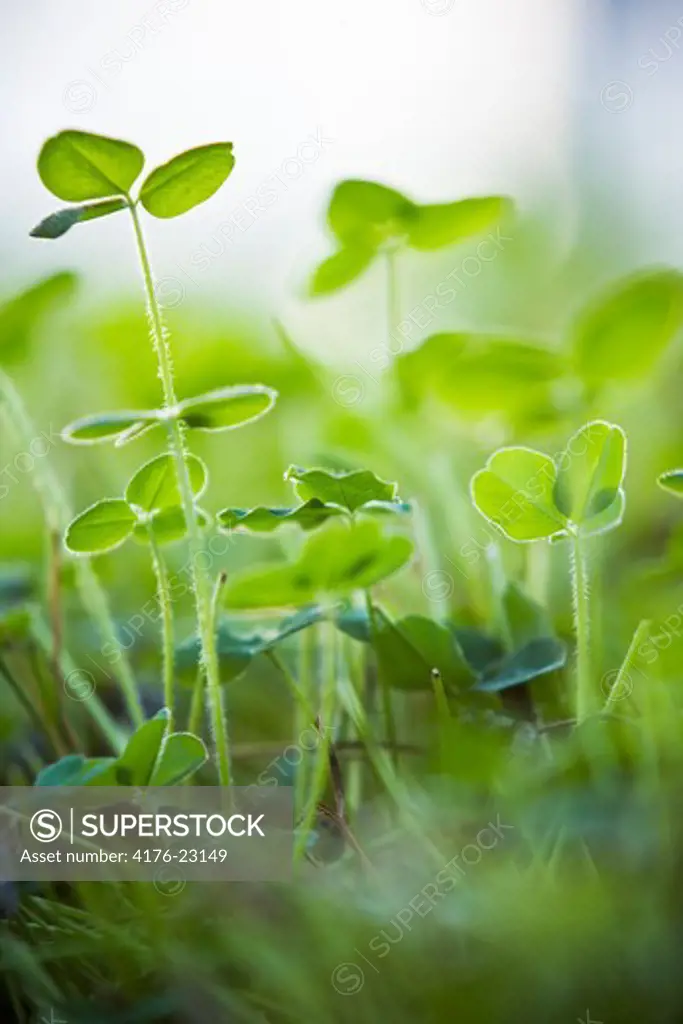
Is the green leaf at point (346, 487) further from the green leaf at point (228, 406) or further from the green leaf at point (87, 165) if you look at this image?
the green leaf at point (87, 165)

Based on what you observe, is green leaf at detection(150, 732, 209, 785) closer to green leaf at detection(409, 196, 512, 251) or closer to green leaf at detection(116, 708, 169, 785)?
green leaf at detection(116, 708, 169, 785)

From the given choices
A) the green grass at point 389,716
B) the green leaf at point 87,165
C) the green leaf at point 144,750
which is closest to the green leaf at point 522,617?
the green grass at point 389,716

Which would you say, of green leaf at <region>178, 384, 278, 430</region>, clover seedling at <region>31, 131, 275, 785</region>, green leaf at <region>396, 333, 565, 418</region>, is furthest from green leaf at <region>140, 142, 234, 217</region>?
green leaf at <region>396, 333, 565, 418</region>

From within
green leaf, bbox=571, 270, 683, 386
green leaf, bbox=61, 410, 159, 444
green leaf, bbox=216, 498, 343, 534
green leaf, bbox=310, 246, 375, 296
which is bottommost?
green leaf, bbox=216, 498, 343, 534

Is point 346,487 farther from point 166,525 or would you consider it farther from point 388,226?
point 388,226

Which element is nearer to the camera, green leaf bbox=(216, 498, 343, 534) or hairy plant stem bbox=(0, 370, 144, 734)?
green leaf bbox=(216, 498, 343, 534)
